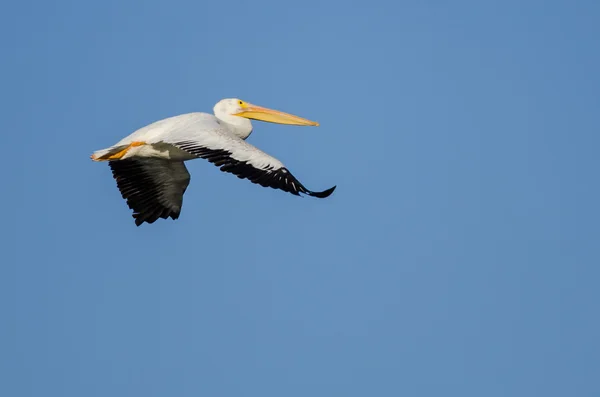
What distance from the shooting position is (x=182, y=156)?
15242 mm

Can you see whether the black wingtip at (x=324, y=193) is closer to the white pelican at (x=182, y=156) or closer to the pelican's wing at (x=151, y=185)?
the white pelican at (x=182, y=156)

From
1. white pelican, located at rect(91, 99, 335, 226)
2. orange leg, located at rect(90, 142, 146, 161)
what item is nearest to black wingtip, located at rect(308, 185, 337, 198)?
white pelican, located at rect(91, 99, 335, 226)

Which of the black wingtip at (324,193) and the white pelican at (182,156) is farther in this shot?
the white pelican at (182,156)

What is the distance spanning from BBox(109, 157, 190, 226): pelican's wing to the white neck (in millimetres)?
953

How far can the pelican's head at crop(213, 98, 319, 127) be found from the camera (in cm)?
1609

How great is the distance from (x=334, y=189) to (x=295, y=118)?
462 centimetres

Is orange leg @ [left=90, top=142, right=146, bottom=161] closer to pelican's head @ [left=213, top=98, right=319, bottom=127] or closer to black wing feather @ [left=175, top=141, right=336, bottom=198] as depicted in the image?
black wing feather @ [left=175, top=141, right=336, bottom=198]

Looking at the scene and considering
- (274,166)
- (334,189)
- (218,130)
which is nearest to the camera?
(334,189)

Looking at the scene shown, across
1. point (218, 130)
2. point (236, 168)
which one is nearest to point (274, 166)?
point (236, 168)

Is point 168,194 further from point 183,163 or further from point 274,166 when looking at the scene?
point 274,166

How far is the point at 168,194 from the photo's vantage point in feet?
54.5

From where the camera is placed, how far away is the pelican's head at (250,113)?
16094mm

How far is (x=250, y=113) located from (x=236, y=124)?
0.44 m

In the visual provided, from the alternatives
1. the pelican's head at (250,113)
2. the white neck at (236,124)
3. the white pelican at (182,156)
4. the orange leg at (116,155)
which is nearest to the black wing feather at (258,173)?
the white pelican at (182,156)
